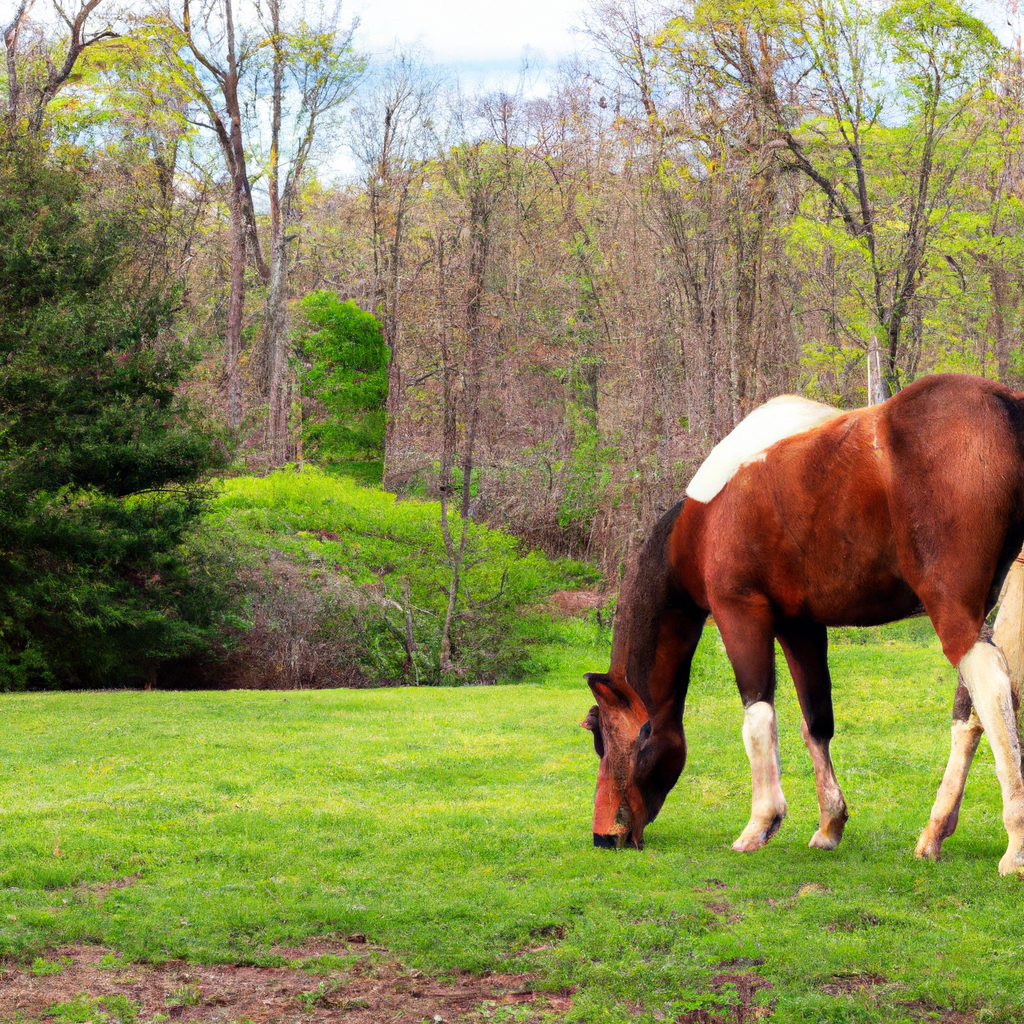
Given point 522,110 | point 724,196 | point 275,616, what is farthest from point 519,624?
point 522,110

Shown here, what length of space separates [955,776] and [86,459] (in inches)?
505

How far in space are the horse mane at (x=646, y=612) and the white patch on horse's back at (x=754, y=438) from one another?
267mm

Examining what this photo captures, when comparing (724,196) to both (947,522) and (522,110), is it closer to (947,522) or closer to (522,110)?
(947,522)

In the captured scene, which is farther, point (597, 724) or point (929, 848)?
point (597, 724)

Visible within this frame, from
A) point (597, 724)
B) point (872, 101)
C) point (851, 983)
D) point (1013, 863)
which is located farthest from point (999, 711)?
point (872, 101)

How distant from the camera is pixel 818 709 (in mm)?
5711

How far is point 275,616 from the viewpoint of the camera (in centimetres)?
1802

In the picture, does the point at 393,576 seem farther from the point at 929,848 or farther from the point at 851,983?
the point at 851,983

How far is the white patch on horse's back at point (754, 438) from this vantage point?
5516mm

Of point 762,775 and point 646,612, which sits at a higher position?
point 646,612

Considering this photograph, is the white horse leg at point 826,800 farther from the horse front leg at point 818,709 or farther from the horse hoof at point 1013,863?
the horse hoof at point 1013,863

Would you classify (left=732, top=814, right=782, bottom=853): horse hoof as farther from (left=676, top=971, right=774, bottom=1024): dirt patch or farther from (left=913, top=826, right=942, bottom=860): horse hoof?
(left=676, top=971, right=774, bottom=1024): dirt patch

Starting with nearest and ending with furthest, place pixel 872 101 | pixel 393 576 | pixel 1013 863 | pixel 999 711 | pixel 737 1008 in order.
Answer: pixel 737 1008
pixel 999 711
pixel 1013 863
pixel 872 101
pixel 393 576

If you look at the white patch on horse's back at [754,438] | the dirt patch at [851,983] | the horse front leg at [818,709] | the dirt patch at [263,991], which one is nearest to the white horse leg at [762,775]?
the horse front leg at [818,709]
